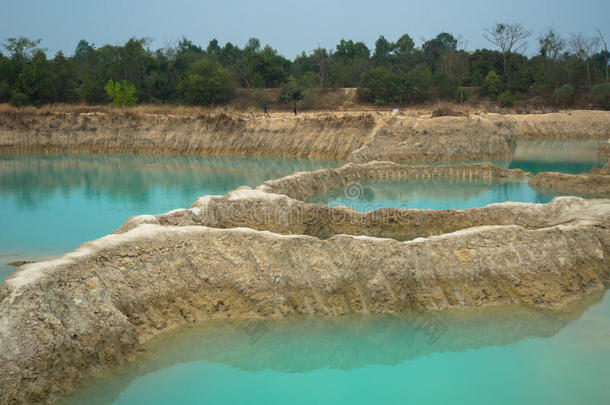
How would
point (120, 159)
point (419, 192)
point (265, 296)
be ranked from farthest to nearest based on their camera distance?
point (120, 159), point (419, 192), point (265, 296)

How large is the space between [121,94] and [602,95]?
1241 inches

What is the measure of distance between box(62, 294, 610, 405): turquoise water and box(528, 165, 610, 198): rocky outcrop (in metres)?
10.1

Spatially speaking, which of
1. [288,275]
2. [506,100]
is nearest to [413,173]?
[288,275]

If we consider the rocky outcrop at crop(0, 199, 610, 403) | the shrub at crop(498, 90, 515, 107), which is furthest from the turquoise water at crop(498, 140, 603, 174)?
the rocky outcrop at crop(0, 199, 610, 403)

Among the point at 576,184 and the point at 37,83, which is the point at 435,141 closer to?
the point at 576,184

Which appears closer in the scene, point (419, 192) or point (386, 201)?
point (386, 201)

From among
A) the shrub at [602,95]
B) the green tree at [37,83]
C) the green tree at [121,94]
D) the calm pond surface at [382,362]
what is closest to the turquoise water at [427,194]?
the calm pond surface at [382,362]

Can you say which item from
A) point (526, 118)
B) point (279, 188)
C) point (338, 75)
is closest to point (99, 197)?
point (279, 188)

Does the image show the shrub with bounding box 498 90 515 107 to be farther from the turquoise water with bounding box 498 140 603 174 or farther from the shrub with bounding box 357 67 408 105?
the turquoise water with bounding box 498 140 603 174

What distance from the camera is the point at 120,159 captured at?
28.3 meters

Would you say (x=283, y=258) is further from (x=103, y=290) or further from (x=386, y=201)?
(x=386, y=201)

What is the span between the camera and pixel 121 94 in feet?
123

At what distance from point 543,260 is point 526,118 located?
25782 millimetres

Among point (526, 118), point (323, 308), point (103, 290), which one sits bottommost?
point (323, 308)
